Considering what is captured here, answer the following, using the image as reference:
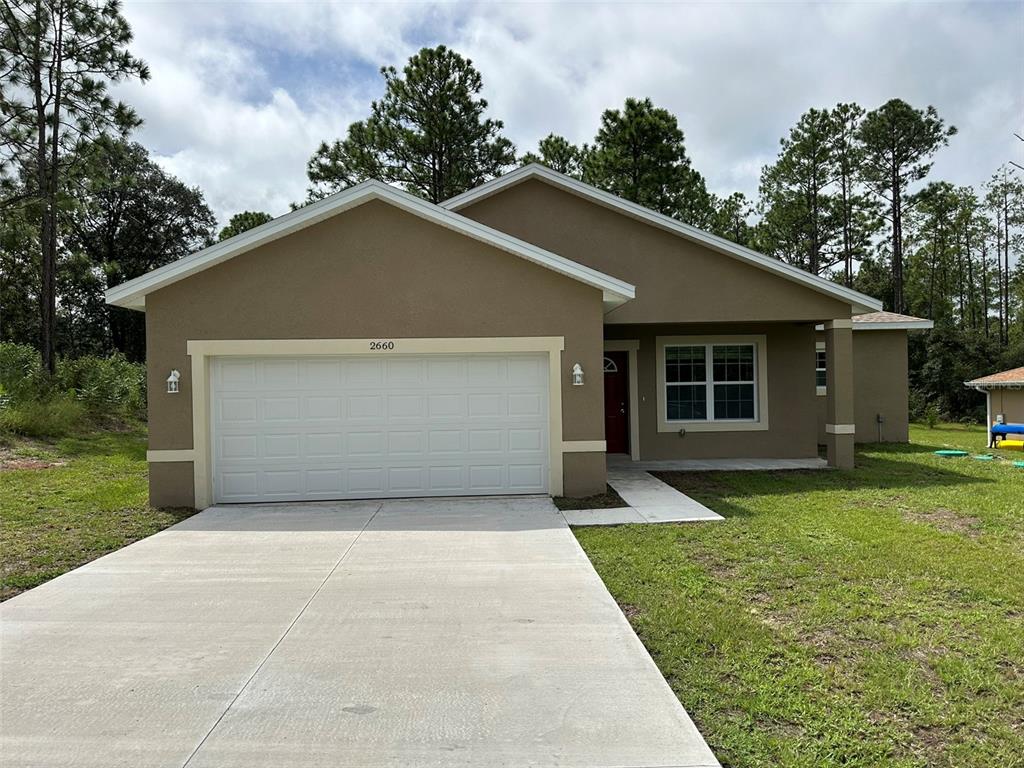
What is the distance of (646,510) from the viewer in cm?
883

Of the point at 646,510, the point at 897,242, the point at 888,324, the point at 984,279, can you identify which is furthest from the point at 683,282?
the point at 984,279

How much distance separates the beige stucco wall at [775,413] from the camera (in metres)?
13.8

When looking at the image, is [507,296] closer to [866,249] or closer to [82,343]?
[866,249]

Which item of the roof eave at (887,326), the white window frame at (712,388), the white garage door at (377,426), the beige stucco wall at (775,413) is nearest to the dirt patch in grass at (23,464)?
the white garage door at (377,426)

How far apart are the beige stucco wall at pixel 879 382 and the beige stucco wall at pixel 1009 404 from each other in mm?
2581

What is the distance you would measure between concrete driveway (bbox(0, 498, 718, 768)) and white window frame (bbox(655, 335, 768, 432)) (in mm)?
7371

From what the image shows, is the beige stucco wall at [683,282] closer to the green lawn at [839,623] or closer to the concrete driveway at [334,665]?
the green lawn at [839,623]

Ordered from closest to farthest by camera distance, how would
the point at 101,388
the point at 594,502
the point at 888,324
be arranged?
the point at 594,502
the point at 888,324
the point at 101,388

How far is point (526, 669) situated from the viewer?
13.7 ft

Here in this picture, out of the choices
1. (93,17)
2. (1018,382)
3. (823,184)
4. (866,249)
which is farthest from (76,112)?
(866,249)

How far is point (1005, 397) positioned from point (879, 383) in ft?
11.1

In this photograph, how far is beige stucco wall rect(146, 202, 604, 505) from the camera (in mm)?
9336

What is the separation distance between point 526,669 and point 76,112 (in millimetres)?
22735

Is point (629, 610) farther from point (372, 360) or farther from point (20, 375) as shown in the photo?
point (20, 375)
